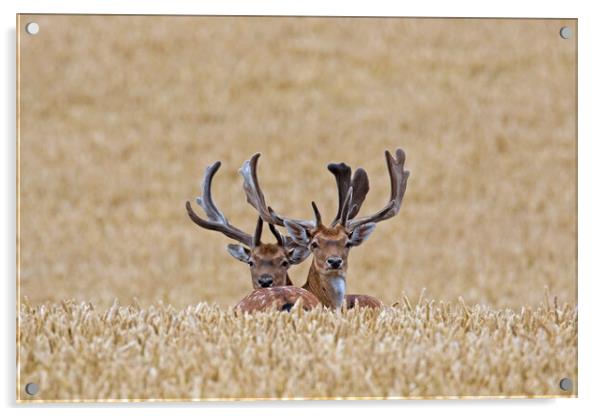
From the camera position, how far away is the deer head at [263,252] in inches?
232

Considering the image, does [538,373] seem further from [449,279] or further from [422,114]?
[422,114]

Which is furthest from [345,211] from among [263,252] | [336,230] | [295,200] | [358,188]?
[295,200]

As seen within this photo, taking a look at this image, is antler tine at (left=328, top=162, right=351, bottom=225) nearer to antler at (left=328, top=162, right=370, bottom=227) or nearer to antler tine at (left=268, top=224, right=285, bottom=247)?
antler at (left=328, top=162, right=370, bottom=227)

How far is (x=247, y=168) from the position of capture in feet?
19.2

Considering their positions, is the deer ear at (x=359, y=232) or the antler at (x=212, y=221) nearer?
the deer ear at (x=359, y=232)

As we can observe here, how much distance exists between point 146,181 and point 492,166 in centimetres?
190

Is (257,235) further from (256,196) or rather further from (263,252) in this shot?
(256,196)

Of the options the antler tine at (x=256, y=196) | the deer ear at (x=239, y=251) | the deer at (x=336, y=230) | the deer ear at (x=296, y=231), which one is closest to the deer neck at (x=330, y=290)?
the deer at (x=336, y=230)

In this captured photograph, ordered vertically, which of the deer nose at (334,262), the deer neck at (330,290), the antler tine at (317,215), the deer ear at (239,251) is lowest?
the deer neck at (330,290)

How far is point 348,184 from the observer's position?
588 centimetres

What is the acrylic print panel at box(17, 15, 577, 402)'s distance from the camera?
17.1 ft

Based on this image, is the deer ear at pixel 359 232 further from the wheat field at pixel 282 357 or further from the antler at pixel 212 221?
the antler at pixel 212 221

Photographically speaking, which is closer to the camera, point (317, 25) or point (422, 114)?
point (317, 25)
